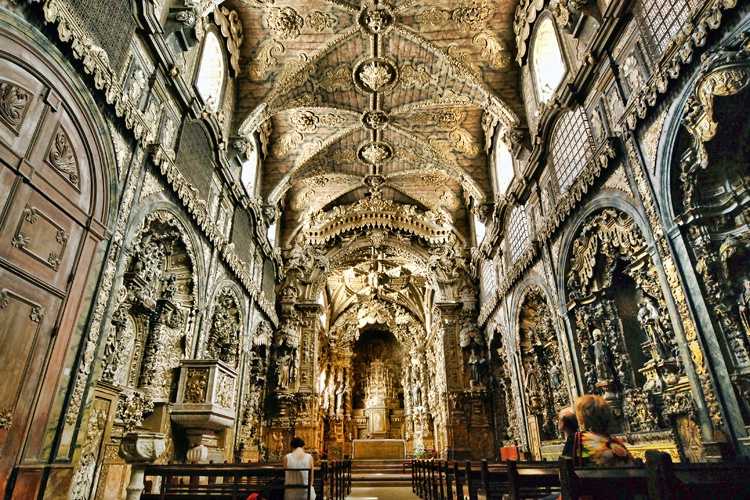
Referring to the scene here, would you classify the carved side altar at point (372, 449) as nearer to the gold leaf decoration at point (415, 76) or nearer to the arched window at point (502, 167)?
the arched window at point (502, 167)

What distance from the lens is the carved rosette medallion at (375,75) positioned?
12641mm

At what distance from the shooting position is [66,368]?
510 cm

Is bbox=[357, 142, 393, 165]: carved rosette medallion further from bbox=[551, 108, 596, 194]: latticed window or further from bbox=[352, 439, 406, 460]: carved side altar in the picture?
bbox=[352, 439, 406, 460]: carved side altar

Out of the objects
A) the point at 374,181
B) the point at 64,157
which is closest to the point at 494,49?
the point at 374,181

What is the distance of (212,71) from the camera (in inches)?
436

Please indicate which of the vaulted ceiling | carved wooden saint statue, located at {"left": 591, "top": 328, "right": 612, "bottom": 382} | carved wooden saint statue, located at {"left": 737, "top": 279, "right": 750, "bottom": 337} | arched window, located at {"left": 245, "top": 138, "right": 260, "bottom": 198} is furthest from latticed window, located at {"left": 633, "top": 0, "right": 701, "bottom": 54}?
arched window, located at {"left": 245, "top": 138, "right": 260, "bottom": 198}

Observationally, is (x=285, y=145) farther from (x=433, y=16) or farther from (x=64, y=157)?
(x=64, y=157)

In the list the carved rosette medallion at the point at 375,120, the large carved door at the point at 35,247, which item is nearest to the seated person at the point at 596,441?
the large carved door at the point at 35,247

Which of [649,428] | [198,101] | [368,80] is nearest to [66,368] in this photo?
[198,101]

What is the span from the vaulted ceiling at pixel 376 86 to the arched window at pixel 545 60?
3.12 feet

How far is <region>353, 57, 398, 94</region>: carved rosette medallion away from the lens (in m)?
12.6

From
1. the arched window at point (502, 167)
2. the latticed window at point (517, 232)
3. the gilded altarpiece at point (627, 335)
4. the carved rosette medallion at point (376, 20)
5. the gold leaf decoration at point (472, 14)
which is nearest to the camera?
the gilded altarpiece at point (627, 335)

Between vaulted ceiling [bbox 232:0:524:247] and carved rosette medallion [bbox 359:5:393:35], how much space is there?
0.03 meters

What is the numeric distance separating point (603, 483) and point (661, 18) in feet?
21.1
